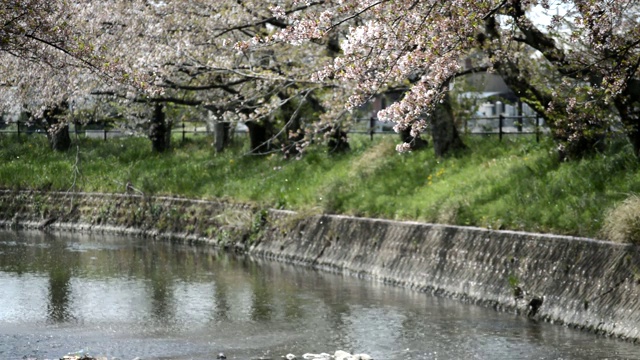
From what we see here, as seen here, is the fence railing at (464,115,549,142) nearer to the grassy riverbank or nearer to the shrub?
the grassy riverbank

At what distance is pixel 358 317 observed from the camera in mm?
17359

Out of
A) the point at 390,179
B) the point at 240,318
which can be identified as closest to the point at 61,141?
the point at 390,179

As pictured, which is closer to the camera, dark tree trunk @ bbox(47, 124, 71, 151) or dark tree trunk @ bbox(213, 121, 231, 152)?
dark tree trunk @ bbox(213, 121, 231, 152)

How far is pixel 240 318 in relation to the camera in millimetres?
17422

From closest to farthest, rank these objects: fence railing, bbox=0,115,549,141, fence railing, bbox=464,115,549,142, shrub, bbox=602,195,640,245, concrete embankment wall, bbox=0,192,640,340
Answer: shrub, bbox=602,195,640,245
concrete embankment wall, bbox=0,192,640,340
fence railing, bbox=464,115,549,142
fence railing, bbox=0,115,549,141

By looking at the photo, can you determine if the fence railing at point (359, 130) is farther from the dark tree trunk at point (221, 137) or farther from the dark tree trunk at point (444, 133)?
the dark tree trunk at point (221, 137)

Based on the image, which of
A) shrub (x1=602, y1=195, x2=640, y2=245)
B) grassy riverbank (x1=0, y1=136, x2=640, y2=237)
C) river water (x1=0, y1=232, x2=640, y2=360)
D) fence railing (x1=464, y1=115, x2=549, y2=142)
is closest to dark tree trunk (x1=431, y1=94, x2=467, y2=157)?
grassy riverbank (x1=0, y1=136, x2=640, y2=237)

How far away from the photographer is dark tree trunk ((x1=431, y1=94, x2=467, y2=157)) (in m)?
25.6

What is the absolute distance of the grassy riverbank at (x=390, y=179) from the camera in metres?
18.4

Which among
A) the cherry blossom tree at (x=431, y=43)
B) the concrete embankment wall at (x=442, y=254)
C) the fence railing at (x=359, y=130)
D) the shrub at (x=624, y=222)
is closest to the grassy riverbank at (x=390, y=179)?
the concrete embankment wall at (x=442, y=254)

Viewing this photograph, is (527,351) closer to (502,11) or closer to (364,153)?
(502,11)

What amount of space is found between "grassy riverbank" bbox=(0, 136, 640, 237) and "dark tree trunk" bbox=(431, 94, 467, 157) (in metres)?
0.37

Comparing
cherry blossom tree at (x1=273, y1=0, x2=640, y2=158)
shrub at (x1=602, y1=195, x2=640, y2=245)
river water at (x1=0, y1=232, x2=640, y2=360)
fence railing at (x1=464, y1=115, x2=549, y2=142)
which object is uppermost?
cherry blossom tree at (x1=273, y1=0, x2=640, y2=158)

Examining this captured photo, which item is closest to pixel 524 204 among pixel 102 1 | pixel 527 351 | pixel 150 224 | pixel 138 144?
pixel 527 351
